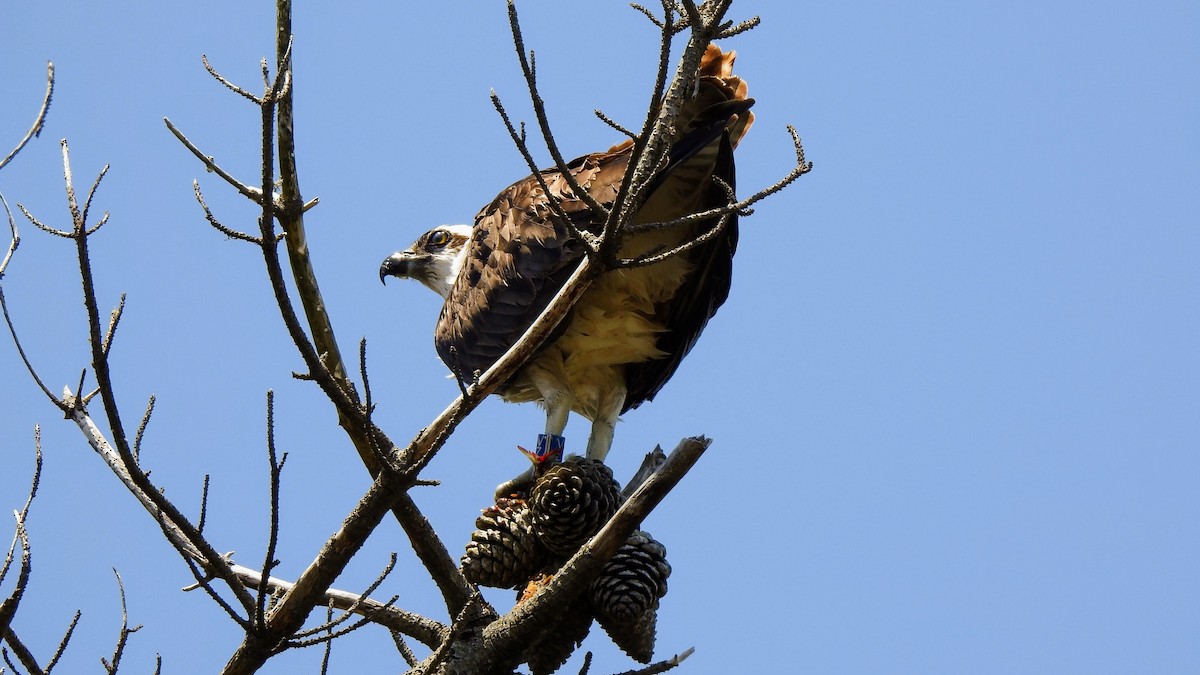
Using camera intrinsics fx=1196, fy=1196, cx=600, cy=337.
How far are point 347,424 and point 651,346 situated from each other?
8.46 feet

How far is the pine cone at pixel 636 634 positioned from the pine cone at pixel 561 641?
0.06 metres

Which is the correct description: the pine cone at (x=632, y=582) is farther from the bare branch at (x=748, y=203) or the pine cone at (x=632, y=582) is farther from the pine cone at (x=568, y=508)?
the bare branch at (x=748, y=203)

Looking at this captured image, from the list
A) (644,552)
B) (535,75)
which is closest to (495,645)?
(644,552)

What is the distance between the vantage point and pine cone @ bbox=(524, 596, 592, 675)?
4.09 m

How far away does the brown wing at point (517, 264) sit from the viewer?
5.31 meters

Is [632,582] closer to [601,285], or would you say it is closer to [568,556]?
[568,556]

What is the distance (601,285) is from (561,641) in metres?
1.88

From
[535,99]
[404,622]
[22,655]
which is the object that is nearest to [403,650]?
[404,622]

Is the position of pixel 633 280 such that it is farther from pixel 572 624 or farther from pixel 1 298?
pixel 1 298

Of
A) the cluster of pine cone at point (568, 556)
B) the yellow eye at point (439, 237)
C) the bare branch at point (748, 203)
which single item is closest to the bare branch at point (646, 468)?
the cluster of pine cone at point (568, 556)

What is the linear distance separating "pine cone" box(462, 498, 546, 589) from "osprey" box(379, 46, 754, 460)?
2.26ft

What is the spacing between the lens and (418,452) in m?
3.23

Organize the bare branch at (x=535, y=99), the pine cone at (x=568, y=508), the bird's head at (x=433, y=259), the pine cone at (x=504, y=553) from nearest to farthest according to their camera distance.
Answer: the bare branch at (x=535, y=99) → the pine cone at (x=568, y=508) → the pine cone at (x=504, y=553) → the bird's head at (x=433, y=259)

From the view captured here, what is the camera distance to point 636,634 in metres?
4.30
